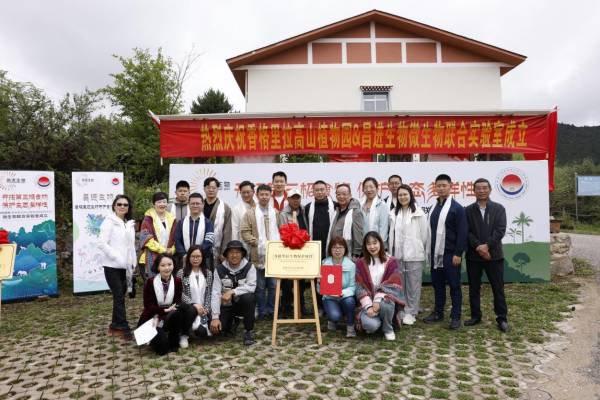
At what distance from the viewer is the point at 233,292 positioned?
3.91m

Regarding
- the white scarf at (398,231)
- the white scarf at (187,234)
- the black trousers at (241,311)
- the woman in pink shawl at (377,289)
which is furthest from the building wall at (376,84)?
the black trousers at (241,311)

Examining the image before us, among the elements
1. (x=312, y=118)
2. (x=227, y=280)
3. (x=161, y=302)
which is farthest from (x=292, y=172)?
(x=161, y=302)

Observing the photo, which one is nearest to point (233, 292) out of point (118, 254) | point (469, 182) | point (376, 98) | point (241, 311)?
point (241, 311)

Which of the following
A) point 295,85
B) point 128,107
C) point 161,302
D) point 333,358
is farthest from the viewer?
point 128,107

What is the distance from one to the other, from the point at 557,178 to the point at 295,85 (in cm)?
2373

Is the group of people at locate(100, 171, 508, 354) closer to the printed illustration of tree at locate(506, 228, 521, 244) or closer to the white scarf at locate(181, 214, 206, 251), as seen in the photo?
the white scarf at locate(181, 214, 206, 251)

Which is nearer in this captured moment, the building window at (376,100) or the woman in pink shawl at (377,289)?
the woman in pink shawl at (377,289)

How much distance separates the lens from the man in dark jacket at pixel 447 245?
416 centimetres

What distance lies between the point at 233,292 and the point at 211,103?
821 inches

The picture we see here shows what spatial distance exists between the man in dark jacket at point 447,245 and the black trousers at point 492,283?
0.67 ft

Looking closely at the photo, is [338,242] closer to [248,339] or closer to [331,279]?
[331,279]

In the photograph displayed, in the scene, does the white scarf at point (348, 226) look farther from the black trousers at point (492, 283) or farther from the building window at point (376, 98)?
the building window at point (376, 98)

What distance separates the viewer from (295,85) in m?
12.5

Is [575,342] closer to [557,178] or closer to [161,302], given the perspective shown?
[161,302]
